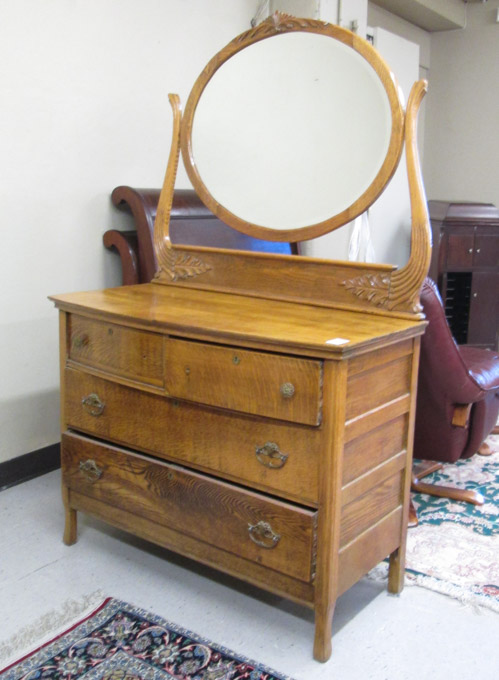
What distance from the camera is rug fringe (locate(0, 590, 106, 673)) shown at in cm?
193

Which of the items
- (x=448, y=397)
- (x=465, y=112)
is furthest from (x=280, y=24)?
(x=465, y=112)

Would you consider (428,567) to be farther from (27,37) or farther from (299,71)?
(27,37)

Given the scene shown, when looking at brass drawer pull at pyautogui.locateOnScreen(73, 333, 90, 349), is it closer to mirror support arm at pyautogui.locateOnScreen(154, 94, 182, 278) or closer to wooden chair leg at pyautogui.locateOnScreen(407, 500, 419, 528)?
mirror support arm at pyautogui.locateOnScreen(154, 94, 182, 278)

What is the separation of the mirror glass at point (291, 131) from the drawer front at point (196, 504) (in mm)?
855

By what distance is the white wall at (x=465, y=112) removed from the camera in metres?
5.24

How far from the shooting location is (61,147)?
2.97m

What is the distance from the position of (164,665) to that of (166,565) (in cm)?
51

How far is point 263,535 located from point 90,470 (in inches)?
27.9

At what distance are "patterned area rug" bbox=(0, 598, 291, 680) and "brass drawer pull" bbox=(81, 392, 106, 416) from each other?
0.62m

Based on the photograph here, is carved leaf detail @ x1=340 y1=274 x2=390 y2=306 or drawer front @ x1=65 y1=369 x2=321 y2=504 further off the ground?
carved leaf detail @ x1=340 y1=274 x2=390 y2=306

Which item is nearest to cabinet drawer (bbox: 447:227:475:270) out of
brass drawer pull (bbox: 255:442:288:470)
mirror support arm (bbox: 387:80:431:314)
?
mirror support arm (bbox: 387:80:431:314)

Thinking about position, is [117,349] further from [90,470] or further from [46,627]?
[46,627]

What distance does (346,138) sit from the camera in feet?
7.15

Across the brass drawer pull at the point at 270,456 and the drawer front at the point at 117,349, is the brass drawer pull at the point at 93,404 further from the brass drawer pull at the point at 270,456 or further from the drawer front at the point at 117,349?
the brass drawer pull at the point at 270,456
